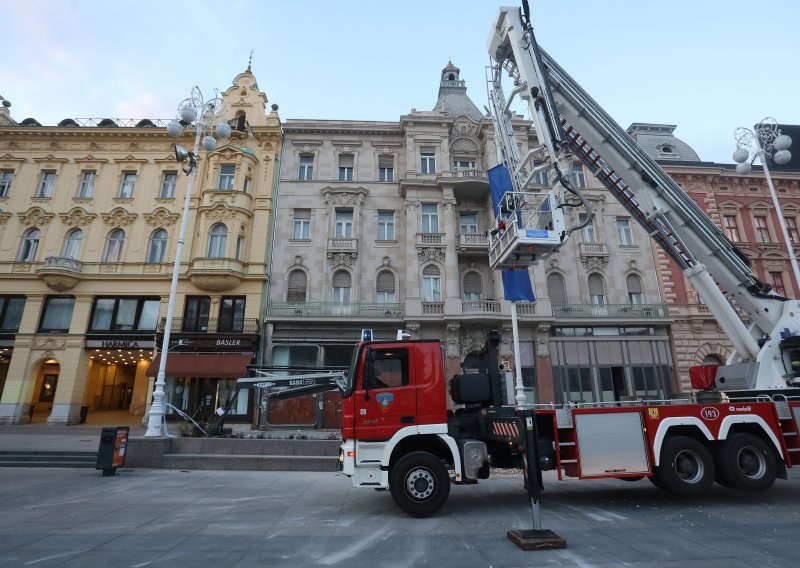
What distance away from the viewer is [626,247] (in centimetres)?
2595

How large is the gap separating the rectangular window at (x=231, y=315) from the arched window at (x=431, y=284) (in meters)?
10.8

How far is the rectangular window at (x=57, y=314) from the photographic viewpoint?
2394 cm

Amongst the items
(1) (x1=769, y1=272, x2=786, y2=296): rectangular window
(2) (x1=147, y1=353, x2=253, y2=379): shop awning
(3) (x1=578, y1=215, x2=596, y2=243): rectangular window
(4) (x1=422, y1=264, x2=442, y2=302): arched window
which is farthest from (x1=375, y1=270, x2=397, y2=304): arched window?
(1) (x1=769, y1=272, x2=786, y2=296): rectangular window

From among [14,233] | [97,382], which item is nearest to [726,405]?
[97,382]

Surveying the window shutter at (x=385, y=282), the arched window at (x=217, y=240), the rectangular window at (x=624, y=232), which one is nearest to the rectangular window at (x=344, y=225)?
the window shutter at (x=385, y=282)

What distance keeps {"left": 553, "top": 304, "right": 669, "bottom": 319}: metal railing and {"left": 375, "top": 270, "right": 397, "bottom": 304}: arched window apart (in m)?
9.68

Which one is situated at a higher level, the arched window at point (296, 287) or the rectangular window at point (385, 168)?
the rectangular window at point (385, 168)

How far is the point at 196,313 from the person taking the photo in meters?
23.8

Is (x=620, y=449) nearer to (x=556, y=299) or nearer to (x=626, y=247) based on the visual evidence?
(x=556, y=299)

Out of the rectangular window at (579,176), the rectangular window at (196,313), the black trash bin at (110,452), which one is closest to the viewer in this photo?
the black trash bin at (110,452)

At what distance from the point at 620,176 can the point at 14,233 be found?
3318 centimetres

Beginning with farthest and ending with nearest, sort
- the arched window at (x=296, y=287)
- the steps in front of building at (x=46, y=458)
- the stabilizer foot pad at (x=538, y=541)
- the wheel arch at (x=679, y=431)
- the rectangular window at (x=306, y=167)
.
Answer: the rectangular window at (x=306, y=167) → the arched window at (x=296, y=287) → the steps in front of building at (x=46, y=458) → the wheel arch at (x=679, y=431) → the stabilizer foot pad at (x=538, y=541)

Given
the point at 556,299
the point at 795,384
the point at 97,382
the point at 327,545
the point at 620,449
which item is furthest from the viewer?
the point at 97,382

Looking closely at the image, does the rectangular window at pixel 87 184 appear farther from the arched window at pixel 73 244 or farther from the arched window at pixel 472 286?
the arched window at pixel 472 286
